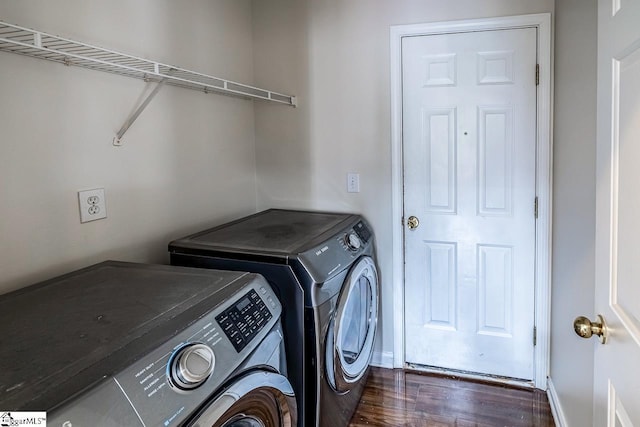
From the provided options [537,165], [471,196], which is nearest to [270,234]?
[471,196]

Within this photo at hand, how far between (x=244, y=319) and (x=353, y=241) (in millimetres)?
1002

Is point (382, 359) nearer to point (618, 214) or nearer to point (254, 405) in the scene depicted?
point (254, 405)

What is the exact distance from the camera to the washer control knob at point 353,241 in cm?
205

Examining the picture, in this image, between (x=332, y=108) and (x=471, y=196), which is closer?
(x=471, y=196)

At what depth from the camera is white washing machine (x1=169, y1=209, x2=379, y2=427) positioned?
159cm

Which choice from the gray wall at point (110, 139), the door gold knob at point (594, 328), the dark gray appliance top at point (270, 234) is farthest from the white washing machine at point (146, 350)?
the door gold knob at point (594, 328)

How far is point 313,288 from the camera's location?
159 centimetres

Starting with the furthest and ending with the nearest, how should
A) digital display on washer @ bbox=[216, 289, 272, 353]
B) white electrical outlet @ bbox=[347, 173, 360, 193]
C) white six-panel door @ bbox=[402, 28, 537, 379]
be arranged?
white electrical outlet @ bbox=[347, 173, 360, 193], white six-panel door @ bbox=[402, 28, 537, 379], digital display on washer @ bbox=[216, 289, 272, 353]

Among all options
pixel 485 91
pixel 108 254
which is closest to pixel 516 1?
pixel 485 91

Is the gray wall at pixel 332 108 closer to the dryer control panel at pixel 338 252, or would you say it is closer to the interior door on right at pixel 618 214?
the dryer control panel at pixel 338 252

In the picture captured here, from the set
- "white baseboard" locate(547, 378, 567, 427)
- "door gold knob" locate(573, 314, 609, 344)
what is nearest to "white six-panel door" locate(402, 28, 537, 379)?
"white baseboard" locate(547, 378, 567, 427)

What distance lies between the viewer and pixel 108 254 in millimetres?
1689

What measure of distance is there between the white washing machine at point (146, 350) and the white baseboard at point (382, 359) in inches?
56.5

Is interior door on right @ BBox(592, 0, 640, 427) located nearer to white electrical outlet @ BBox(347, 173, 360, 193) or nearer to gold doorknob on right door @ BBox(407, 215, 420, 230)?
gold doorknob on right door @ BBox(407, 215, 420, 230)
